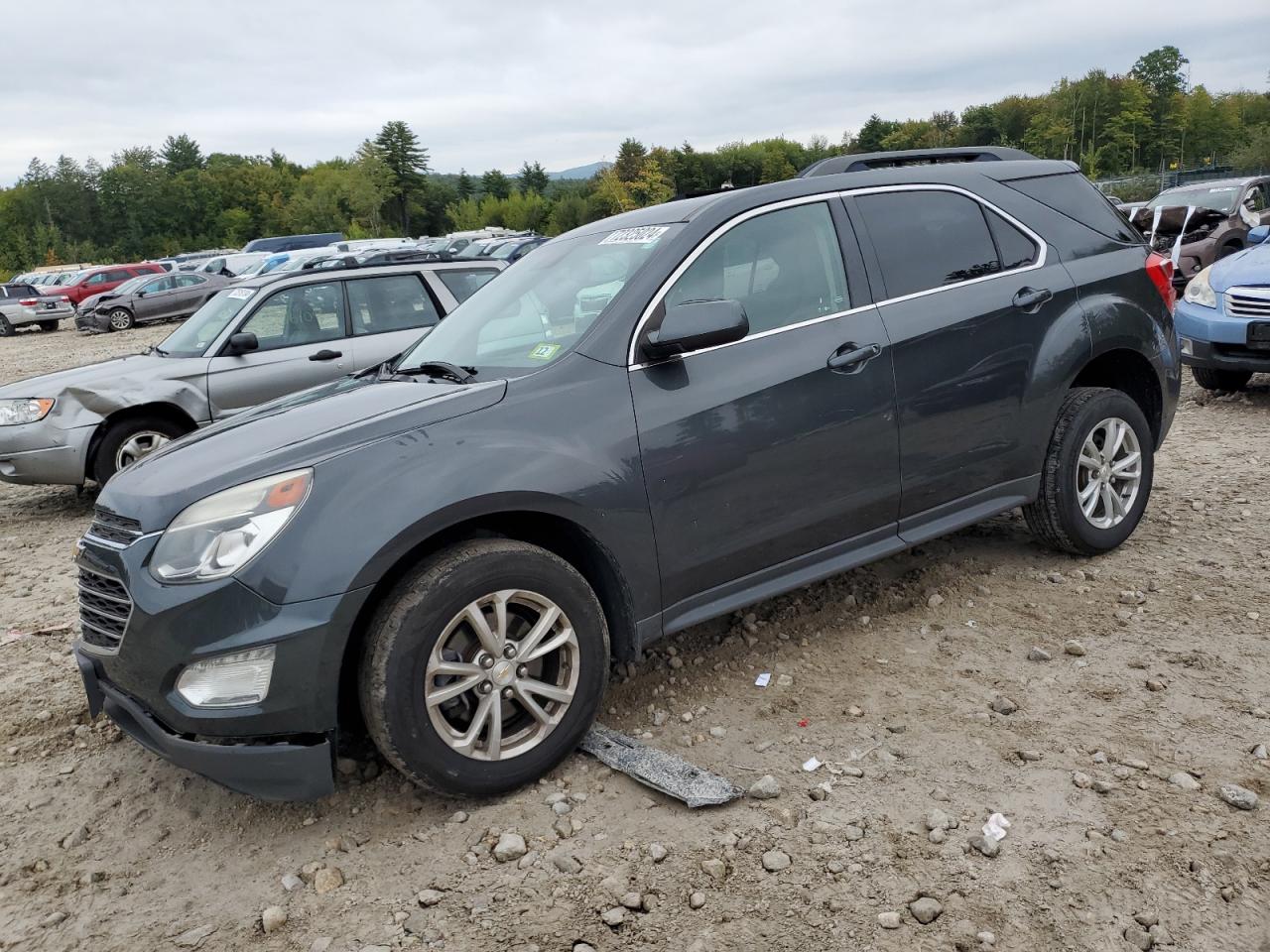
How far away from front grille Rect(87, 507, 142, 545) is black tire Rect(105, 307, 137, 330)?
26.9 m

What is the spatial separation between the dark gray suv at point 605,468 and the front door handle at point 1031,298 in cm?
1

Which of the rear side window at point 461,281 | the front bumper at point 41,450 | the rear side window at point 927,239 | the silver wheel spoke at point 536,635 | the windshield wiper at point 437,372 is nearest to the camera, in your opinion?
the silver wheel spoke at point 536,635

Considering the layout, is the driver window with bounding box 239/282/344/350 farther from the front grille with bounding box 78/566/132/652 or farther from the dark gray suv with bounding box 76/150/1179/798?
the front grille with bounding box 78/566/132/652

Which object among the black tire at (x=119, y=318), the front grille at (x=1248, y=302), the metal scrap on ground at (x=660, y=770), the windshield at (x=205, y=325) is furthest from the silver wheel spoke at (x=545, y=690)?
the black tire at (x=119, y=318)

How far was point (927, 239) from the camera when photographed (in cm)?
423

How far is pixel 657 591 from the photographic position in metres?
3.44

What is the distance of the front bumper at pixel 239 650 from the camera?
2.81 m

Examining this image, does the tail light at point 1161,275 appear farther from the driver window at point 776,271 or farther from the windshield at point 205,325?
the windshield at point 205,325

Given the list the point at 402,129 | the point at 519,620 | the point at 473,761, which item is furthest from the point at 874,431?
the point at 402,129

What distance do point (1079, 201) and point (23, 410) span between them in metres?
7.14

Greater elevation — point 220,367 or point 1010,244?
point 1010,244

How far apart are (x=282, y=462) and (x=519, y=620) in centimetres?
87

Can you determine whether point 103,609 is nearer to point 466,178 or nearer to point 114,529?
point 114,529

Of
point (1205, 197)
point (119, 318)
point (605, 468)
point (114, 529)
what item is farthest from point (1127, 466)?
point (119, 318)
